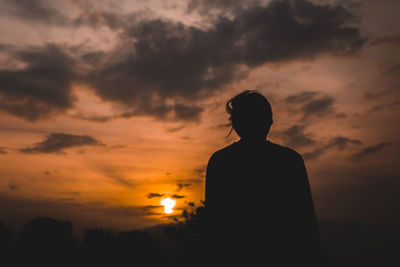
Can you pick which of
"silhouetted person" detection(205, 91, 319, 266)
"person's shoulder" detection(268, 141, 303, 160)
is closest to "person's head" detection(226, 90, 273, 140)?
"silhouetted person" detection(205, 91, 319, 266)

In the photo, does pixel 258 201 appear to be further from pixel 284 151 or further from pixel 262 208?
pixel 284 151

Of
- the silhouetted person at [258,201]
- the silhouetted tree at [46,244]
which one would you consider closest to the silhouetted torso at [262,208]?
the silhouetted person at [258,201]

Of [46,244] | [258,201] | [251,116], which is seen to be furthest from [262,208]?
[46,244]

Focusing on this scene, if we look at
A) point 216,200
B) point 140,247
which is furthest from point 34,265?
point 216,200

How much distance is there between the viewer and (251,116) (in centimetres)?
302

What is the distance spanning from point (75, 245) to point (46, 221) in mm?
8587

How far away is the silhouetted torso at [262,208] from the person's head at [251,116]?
10 centimetres

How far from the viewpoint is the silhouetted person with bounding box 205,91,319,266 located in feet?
9.20

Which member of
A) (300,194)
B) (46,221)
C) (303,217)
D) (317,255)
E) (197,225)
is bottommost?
(317,255)

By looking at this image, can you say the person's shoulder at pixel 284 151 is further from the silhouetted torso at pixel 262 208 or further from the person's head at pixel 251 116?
the person's head at pixel 251 116

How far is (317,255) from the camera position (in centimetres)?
284

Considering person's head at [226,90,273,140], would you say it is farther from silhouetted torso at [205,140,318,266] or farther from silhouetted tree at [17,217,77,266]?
silhouetted tree at [17,217,77,266]

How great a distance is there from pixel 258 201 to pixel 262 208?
0.23 ft

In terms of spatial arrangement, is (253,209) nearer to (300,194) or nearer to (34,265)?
(300,194)
